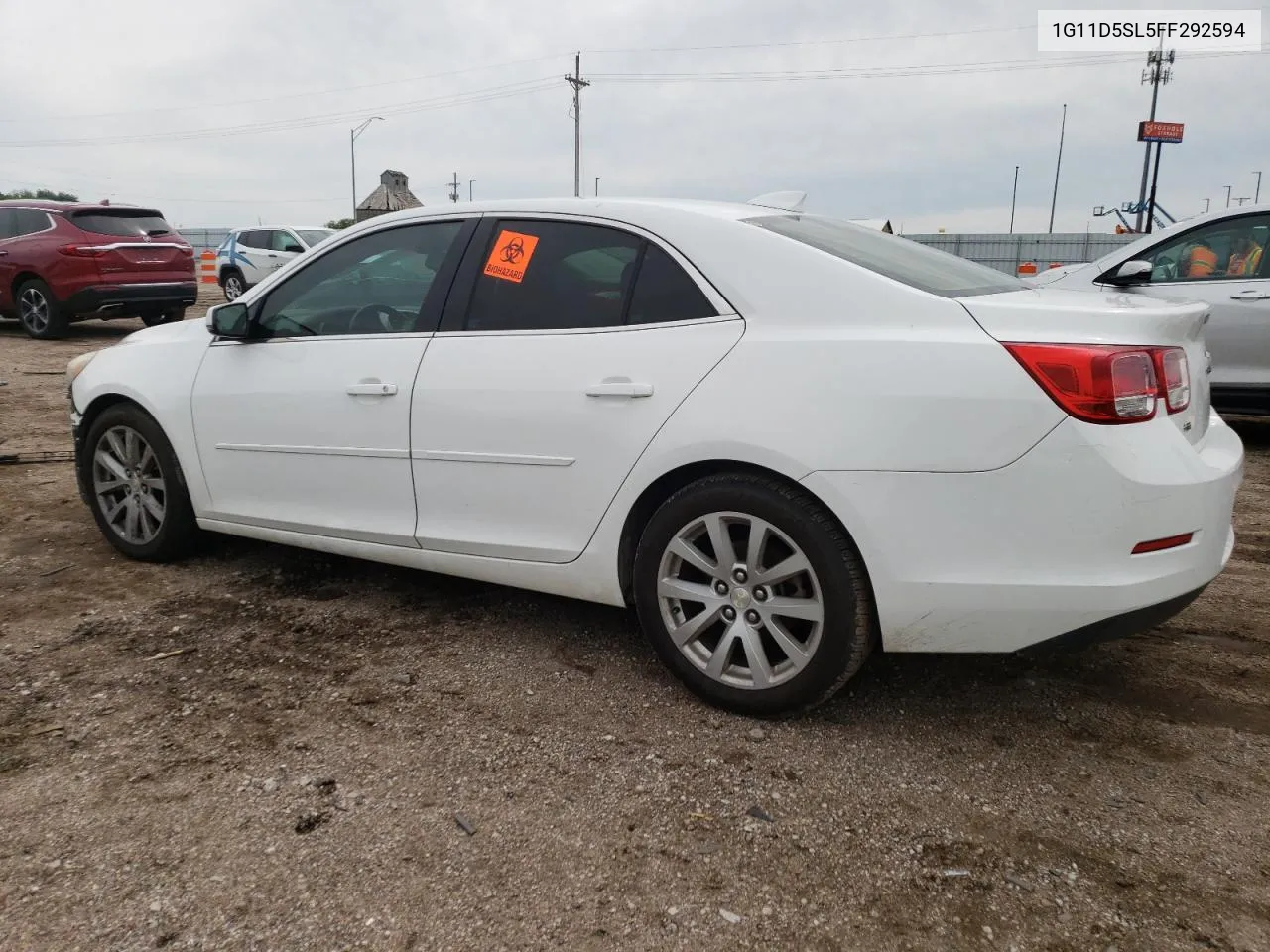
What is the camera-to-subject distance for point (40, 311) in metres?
12.4

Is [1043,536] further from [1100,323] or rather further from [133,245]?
[133,245]

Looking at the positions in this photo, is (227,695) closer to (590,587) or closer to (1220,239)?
(590,587)

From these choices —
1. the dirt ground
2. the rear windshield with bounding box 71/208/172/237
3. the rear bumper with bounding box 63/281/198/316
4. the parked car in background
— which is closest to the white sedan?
the dirt ground

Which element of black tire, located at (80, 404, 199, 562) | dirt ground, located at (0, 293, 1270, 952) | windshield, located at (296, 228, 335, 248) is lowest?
dirt ground, located at (0, 293, 1270, 952)

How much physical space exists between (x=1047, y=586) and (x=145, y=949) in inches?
85.0

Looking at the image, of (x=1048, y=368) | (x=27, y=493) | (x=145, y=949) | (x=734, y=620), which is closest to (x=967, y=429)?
(x=1048, y=368)

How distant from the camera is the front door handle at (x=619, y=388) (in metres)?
2.85

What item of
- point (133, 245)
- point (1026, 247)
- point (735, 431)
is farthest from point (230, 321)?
point (1026, 247)

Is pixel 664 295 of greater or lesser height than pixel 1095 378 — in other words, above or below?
above

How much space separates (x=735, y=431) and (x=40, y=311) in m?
12.6

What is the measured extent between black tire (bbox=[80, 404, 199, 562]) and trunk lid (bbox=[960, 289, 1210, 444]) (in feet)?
10.6

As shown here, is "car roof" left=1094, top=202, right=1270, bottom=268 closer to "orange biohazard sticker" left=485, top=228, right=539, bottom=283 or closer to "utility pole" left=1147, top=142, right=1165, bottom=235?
"orange biohazard sticker" left=485, top=228, right=539, bottom=283

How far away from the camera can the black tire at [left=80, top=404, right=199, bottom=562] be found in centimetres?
411

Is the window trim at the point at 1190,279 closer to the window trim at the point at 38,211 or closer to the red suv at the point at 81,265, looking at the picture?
the red suv at the point at 81,265
